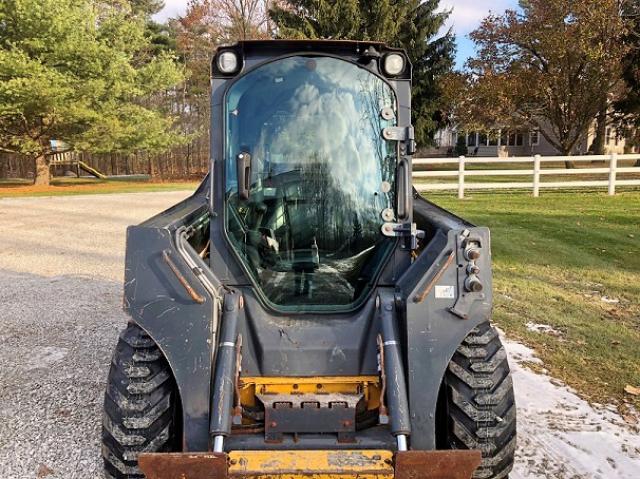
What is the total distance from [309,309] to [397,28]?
2989 cm

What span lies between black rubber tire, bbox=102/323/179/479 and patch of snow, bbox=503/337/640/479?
6.20ft

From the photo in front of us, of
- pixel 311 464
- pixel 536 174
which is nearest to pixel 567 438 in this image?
pixel 311 464

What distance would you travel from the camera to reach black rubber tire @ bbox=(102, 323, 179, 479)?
249 centimetres

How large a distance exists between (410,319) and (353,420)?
1.69 feet

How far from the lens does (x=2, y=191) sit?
79.9ft

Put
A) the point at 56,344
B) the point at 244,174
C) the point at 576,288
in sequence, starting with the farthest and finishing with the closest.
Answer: the point at 576,288 < the point at 56,344 < the point at 244,174

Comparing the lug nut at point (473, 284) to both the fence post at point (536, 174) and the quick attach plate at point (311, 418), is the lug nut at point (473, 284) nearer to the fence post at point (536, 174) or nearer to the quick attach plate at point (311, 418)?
the quick attach plate at point (311, 418)

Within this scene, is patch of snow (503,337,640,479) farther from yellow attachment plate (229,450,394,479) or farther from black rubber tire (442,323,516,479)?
yellow attachment plate (229,450,394,479)

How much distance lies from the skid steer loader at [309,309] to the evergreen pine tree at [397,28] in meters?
23.8

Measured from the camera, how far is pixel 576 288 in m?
6.96

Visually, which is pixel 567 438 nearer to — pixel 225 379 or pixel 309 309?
pixel 309 309

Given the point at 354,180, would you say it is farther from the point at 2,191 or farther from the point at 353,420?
the point at 2,191

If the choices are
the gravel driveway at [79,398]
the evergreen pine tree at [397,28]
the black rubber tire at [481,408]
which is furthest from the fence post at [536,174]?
the black rubber tire at [481,408]

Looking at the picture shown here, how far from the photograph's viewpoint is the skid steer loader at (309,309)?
2438mm
